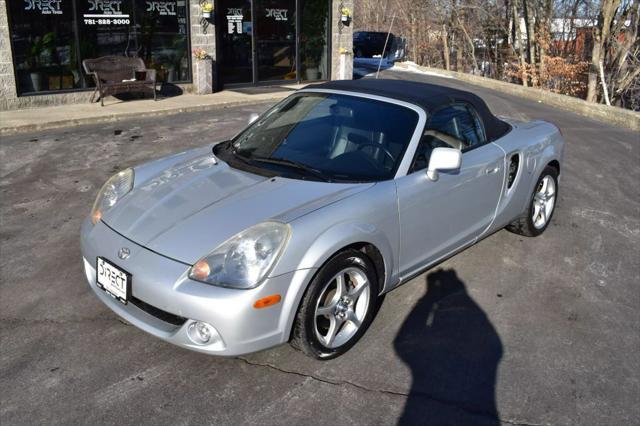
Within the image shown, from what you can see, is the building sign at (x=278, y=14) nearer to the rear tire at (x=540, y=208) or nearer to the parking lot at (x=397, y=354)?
the parking lot at (x=397, y=354)

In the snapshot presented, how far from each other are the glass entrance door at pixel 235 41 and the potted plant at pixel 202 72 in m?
0.94

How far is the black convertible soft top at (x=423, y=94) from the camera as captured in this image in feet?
14.2

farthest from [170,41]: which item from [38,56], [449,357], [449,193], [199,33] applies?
[449,357]

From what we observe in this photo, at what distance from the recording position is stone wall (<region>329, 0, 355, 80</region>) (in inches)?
667

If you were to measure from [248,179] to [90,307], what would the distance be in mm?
1431

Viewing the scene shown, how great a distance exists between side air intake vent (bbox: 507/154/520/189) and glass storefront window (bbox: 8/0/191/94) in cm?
1009

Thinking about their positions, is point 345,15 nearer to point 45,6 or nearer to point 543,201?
point 45,6

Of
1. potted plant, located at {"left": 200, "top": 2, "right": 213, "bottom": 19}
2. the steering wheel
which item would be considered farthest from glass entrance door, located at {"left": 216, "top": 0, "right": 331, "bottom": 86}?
the steering wheel

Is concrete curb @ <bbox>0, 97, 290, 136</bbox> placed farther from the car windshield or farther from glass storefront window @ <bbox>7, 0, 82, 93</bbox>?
the car windshield

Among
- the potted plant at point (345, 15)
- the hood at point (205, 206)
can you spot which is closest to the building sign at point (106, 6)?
the potted plant at point (345, 15)

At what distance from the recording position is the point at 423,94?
14.6 feet

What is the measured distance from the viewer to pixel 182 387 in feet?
10.5

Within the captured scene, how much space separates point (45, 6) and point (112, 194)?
9262 mm

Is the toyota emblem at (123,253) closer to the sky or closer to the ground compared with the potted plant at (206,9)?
closer to the ground
